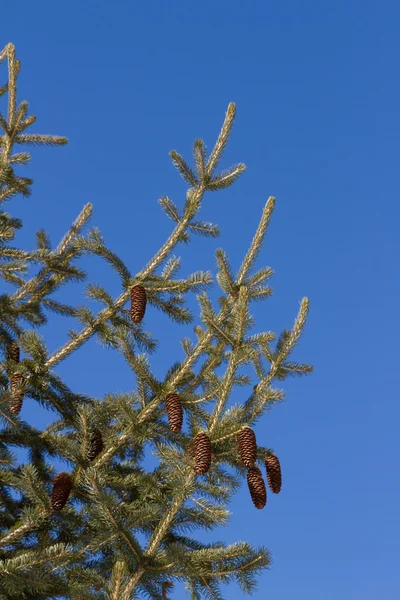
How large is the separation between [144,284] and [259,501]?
2.46 meters

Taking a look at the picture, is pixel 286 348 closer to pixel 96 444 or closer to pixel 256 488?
pixel 256 488

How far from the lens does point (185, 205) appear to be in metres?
6.86

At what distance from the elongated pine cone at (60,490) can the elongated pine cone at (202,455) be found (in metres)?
1.03

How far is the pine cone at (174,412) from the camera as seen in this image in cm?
523

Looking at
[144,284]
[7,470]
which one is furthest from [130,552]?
[144,284]

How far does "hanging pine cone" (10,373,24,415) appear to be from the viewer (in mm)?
5824

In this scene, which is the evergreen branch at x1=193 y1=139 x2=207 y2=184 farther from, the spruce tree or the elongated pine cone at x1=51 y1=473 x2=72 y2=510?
the elongated pine cone at x1=51 y1=473 x2=72 y2=510

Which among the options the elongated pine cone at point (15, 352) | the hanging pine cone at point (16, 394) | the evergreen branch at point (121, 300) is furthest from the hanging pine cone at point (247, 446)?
the elongated pine cone at point (15, 352)

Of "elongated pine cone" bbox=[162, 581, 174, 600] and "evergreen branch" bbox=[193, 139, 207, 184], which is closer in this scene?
"elongated pine cone" bbox=[162, 581, 174, 600]

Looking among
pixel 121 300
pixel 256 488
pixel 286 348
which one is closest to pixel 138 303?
pixel 121 300

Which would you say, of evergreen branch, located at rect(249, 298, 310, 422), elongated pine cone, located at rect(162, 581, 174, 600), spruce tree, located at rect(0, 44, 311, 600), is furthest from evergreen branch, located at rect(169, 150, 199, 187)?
elongated pine cone, located at rect(162, 581, 174, 600)

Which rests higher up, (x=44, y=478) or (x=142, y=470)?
(x=142, y=470)

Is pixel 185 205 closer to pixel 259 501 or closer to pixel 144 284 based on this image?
pixel 144 284

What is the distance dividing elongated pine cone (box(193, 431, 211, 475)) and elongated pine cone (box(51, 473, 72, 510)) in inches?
40.5
